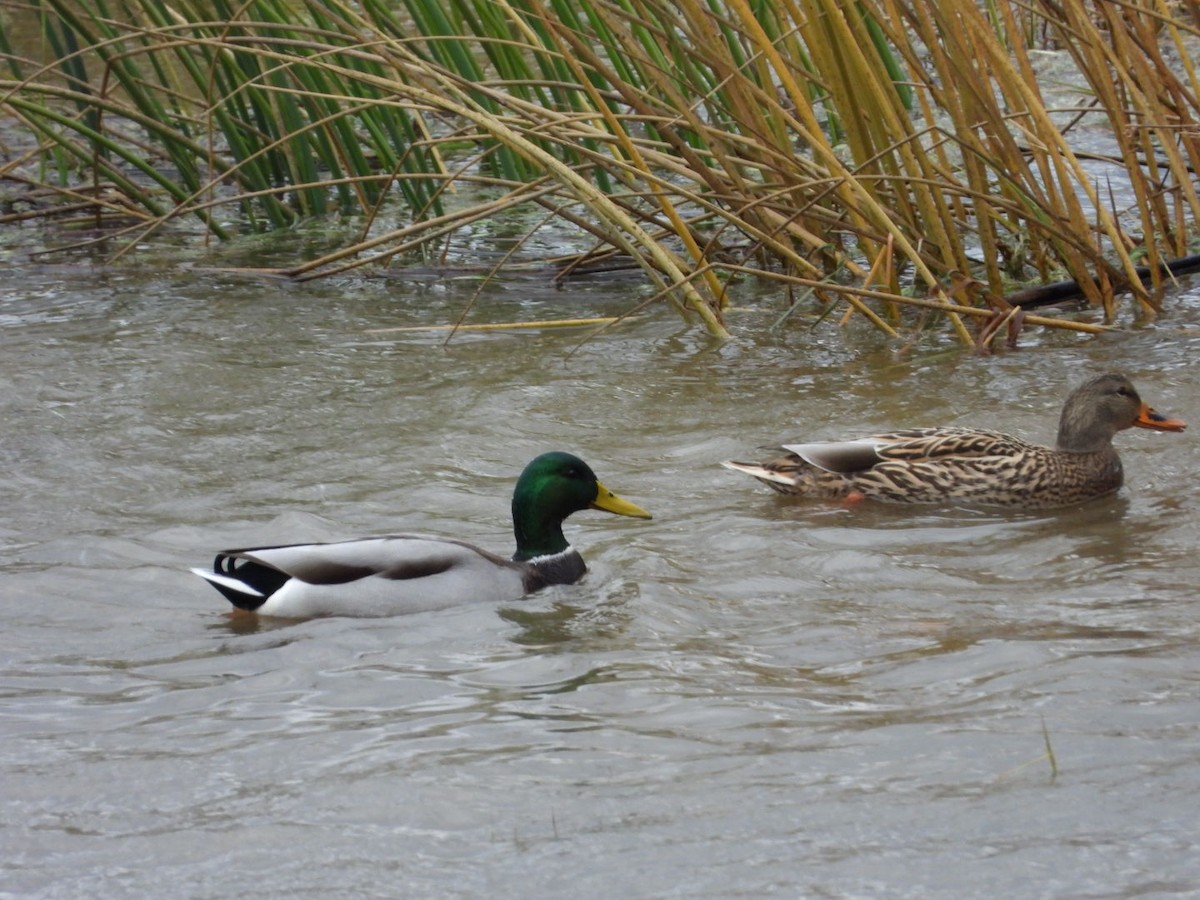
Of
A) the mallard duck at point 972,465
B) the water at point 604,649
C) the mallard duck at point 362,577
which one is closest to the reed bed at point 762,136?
the water at point 604,649

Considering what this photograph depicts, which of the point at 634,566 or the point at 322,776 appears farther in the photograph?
the point at 634,566

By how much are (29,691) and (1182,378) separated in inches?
194

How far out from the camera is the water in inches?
132

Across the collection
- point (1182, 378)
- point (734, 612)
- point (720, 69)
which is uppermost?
point (720, 69)

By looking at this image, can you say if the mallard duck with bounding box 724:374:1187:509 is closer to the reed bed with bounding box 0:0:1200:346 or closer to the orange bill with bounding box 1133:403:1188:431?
the orange bill with bounding box 1133:403:1188:431

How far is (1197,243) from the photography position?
364 inches

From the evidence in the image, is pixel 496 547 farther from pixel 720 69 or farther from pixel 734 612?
pixel 720 69

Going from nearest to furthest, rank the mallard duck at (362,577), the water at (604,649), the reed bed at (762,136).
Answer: the water at (604,649) < the mallard duck at (362,577) < the reed bed at (762,136)

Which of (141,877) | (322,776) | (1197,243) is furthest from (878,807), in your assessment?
(1197,243)

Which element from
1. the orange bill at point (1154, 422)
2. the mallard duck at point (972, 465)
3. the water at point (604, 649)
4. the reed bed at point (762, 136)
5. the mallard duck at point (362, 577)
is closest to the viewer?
the water at point (604, 649)

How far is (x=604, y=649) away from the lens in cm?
470

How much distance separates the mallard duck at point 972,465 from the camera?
621cm

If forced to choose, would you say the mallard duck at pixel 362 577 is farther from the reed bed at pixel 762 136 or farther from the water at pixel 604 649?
the reed bed at pixel 762 136

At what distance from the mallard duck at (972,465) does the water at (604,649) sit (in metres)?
0.10
